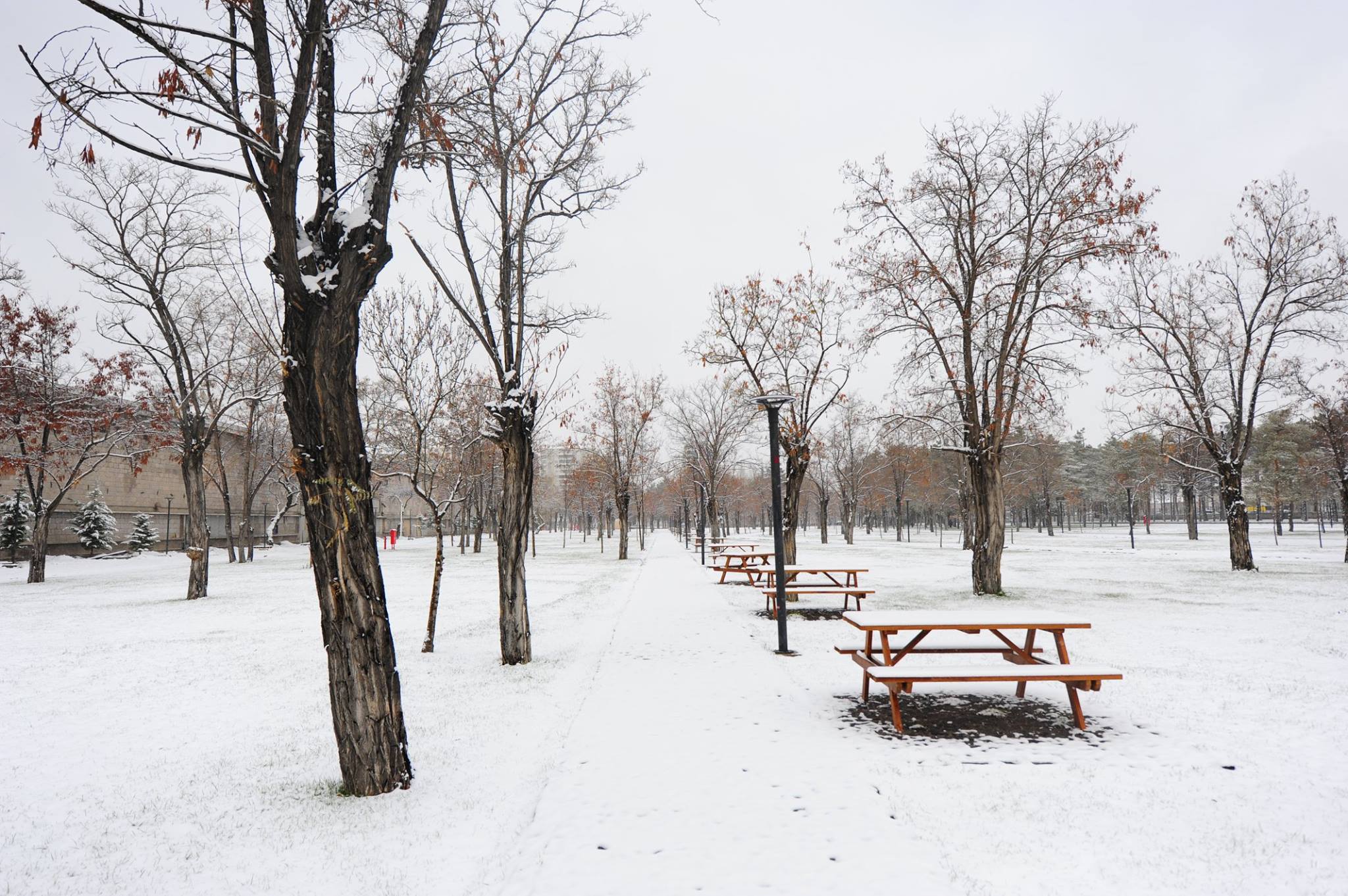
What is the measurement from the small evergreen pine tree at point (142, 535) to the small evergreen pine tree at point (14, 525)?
21.1 ft

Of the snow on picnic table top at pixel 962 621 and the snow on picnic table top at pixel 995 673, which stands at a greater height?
the snow on picnic table top at pixel 962 621

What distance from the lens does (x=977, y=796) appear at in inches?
157

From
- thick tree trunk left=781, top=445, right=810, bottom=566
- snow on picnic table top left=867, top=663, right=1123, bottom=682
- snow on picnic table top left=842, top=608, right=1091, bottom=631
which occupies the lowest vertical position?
snow on picnic table top left=867, top=663, right=1123, bottom=682

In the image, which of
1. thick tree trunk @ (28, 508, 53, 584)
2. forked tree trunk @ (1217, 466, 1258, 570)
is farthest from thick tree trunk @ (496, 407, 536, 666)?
thick tree trunk @ (28, 508, 53, 584)

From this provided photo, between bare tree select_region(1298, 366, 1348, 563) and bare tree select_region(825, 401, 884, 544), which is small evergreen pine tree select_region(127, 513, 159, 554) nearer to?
bare tree select_region(825, 401, 884, 544)

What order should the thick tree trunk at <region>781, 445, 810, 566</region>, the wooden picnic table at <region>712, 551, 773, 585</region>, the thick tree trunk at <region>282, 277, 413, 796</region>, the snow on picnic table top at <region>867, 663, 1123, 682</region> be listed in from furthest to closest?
the thick tree trunk at <region>781, 445, 810, 566</region> < the wooden picnic table at <region>712, 551, 773, 585</region> < the snow on picnic table top at <region>867, 663, 1123, 682</region> < the thick tree trunk at <region>282, 277, 413, 796</region>

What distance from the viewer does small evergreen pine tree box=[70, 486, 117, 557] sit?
30.4m

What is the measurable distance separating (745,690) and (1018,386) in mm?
11232

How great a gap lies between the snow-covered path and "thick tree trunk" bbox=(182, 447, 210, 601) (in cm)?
1408

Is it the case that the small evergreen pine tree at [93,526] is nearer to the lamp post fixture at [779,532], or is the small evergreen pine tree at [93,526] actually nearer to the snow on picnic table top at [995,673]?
the lamp post fixture at [779,532]

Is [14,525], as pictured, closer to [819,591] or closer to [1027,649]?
[819,591]

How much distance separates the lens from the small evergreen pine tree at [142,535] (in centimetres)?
3322

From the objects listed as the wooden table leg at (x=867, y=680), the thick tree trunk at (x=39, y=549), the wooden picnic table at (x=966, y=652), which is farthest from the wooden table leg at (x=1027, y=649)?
the thick tree trunk at (x=39, y=549)

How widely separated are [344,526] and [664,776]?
266 centimetres
